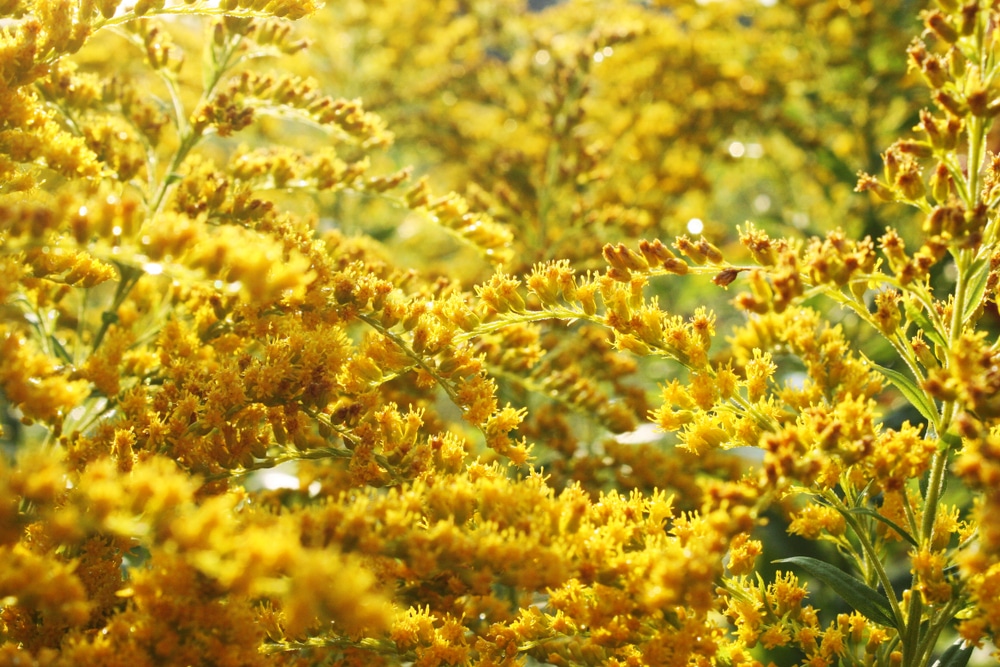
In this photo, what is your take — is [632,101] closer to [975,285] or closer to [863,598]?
[975,285]

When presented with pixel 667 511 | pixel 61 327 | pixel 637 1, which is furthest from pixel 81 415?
pixel 637 1

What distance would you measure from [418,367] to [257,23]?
121 cm

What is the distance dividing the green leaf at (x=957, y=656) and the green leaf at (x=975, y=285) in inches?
26.1

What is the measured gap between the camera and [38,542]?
149cm

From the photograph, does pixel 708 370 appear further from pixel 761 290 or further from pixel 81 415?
pixel 81 415

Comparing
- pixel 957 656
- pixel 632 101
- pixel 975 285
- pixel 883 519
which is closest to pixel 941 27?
pixel 975 285

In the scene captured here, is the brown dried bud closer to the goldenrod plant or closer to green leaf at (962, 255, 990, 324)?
the goldenrod plant

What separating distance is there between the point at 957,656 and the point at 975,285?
0.75m

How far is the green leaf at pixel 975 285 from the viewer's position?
154 centimetres

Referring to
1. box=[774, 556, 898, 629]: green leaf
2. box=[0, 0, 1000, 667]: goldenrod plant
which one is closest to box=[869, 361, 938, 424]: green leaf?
box=[0, 0, 1000, 667]: goldenrod plant

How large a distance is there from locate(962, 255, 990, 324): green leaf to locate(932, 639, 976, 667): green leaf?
2.17ft

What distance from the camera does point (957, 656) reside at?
5.28 feet

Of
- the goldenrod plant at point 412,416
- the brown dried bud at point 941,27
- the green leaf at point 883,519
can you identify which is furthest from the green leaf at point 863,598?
the brown dried bud at point 941,27

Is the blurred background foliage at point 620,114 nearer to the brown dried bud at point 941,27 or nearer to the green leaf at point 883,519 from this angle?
the green leaf at point 883,519
